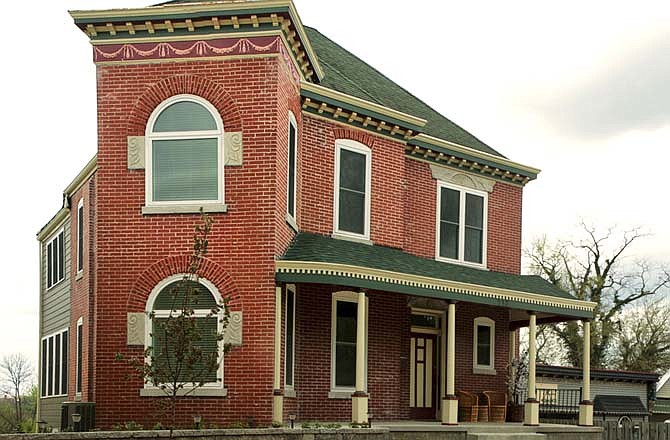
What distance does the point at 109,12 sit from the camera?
18016 millimetres

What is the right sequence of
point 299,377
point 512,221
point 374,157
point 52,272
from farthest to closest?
point 52,272
point 512,221
point 374,157
point 299,377

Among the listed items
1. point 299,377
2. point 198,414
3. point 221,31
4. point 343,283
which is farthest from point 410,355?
point 221,31

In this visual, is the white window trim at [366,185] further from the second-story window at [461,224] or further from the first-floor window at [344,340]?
the second-story window at [461,224]

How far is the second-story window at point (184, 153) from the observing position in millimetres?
18109

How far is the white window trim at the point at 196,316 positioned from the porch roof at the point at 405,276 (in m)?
1.38

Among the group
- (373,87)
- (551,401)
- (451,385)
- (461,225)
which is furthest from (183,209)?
(551,401)

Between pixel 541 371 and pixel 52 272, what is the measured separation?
16703 mm

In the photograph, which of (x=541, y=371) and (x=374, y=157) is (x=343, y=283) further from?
(x=541, y=371)

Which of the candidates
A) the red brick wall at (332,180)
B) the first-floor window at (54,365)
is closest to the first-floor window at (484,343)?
the red brick wall at (332,180)

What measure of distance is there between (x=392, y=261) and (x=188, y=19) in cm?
693

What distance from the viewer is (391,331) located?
2222 centimetres

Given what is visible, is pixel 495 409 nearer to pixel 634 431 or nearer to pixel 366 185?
pixel 634 431

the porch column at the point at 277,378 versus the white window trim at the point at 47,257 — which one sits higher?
the white window trim at the point at 47,257

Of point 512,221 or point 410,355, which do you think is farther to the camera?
point 512,221
